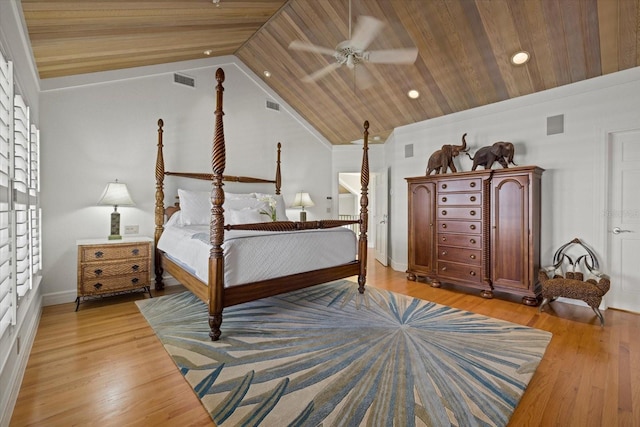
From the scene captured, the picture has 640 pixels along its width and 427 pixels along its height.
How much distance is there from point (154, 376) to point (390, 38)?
4.23m

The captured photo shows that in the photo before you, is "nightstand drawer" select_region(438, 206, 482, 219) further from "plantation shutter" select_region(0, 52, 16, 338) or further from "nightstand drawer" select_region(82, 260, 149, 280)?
"plantation shutter" select_region(0, 52, 16, 338)

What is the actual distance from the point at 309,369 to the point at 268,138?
172 inches

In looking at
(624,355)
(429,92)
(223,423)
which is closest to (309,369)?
(223,423)

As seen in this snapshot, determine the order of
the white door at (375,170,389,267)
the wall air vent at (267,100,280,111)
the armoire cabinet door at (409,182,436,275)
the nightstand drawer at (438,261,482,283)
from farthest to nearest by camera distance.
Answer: the white door at (375,170,389,267) < the wall air vent at (267,100,280,111) < the armoire cabinet door at (409,182,436,275) < the nightstand drawer at (438,261,482,283)

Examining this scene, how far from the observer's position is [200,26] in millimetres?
3523

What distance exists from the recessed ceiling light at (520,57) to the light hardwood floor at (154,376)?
294cm

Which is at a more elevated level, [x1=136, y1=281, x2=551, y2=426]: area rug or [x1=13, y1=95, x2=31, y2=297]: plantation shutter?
[x1=13, y1=95, x2=31, y2=297]: plantation shutter

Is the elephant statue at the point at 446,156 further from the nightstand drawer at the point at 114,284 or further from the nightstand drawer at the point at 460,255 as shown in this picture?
the nightstand drawer at the point at 114,284

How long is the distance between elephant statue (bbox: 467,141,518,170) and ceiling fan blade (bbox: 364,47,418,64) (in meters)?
1.59

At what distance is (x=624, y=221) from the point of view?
11.0 feet

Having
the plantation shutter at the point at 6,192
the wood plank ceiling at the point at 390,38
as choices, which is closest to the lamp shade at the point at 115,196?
the wood plank ceiling at the point at 390,38

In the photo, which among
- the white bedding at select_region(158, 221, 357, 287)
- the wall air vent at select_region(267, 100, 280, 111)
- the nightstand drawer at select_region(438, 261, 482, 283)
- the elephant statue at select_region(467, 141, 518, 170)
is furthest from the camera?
the wall air vent at select_region(267, 100, 280, 111)

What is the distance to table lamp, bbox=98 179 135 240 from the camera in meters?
3.51

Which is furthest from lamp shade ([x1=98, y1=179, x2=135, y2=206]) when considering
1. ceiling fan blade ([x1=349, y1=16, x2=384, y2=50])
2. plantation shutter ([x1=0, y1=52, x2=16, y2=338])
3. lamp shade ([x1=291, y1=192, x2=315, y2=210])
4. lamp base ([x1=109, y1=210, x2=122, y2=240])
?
ceiling fan blade ([x1=349, y1=16, x2=384, y2=50])
